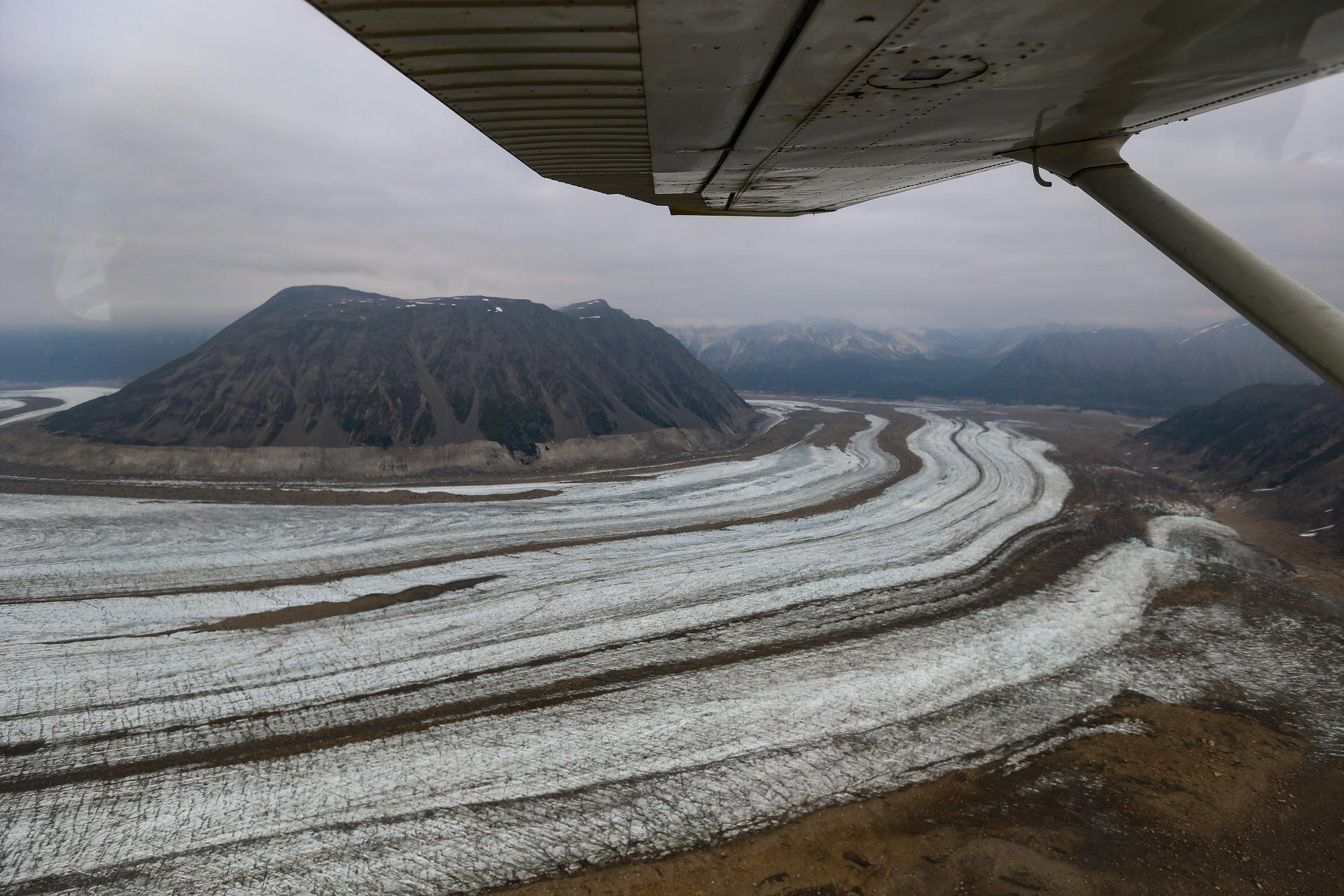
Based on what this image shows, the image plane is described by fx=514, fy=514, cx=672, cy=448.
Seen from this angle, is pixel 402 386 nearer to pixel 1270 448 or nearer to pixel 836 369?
pixel 1270 448

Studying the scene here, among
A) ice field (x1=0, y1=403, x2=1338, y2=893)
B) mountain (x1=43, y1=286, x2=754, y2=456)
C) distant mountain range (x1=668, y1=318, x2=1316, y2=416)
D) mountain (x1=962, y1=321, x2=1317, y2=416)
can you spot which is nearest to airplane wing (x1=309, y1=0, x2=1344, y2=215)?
ice field (x1=0, y1=403, x2=1338, y2=893)

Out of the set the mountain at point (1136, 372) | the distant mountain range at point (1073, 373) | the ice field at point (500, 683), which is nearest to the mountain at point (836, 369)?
the distant mountain range at point (1073, 373)

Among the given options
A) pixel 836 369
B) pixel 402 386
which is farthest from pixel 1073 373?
pixel 402 386

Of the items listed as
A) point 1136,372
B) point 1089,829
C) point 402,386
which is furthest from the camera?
point 1136,372

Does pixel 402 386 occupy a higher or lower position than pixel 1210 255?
higher

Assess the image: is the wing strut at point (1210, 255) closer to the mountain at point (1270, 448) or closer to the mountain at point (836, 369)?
the mountain at point (1270, 448)

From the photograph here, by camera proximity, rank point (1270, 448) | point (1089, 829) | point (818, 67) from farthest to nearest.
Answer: point (1270, 448) < point (1089, 829) < point (818, 67)

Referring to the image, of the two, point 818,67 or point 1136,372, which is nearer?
point 818,67
